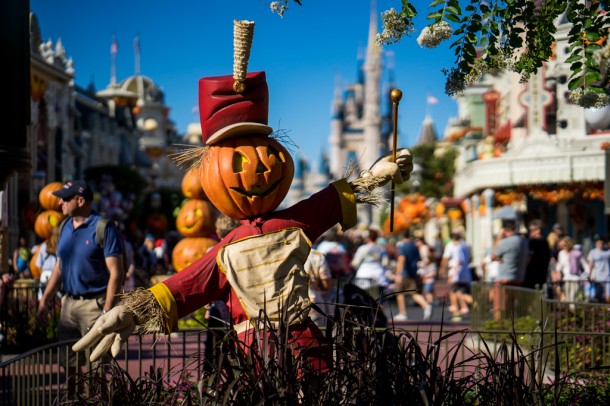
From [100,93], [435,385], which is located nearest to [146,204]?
[100,93]

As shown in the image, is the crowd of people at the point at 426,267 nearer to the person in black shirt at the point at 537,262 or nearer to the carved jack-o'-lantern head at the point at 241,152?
the person in black shirt at the point at 537,262

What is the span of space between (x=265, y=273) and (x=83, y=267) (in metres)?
2.49

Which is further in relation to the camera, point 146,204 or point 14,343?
point 146,204

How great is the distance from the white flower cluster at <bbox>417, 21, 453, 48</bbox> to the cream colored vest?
126 cm

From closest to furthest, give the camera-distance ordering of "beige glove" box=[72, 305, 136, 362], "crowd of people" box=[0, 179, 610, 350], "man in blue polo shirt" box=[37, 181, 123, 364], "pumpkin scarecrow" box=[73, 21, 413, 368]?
"beige glove" box=[72, 305, 136, 362] → "pumpkin scarecrow" box=[73, 21, 413, 368] → "man in blue polo shirt" box=[37, 181, 123, 364] → "crowd of people" box=[0, 179, 610, 350]

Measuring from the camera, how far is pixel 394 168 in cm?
603

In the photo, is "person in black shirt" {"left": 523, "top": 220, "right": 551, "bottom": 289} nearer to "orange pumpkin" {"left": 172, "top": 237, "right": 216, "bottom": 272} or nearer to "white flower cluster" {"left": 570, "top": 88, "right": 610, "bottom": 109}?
"orange pumpkin" {"left": 172, "top": 237, "right": 216, "bottom": 272}

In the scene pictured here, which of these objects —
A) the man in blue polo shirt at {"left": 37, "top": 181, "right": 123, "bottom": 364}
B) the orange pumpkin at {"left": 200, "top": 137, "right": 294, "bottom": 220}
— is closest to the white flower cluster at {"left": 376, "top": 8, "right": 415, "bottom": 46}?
the orange pumpkin at {"left": 200, "top": 137, "right": 294, "bottom": 220}

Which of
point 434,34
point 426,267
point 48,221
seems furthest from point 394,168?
point 426,267

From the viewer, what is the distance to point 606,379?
582cm

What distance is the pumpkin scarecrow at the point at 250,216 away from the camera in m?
5.64

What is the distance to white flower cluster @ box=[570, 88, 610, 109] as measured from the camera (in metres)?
6.41

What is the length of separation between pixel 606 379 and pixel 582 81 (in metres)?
1.81

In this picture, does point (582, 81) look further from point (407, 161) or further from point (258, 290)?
point (258, 290)
